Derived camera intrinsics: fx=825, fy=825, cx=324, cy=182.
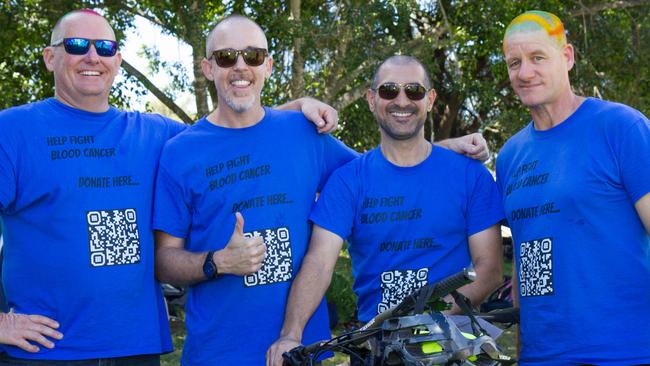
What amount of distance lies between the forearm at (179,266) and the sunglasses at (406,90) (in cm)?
120

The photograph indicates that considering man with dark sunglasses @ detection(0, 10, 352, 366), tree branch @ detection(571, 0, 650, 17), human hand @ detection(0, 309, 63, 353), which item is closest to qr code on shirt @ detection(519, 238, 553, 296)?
man with dark sunglasses @ detection(0, 10, 352, 366)

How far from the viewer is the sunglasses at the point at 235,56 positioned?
13.3 ft

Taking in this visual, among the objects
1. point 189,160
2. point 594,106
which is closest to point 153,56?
point 189,160

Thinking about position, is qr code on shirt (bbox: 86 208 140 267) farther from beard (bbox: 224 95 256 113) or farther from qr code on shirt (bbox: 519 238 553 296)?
qr code on shirt (bbox: 519 238 553 296)

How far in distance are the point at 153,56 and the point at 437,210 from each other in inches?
482

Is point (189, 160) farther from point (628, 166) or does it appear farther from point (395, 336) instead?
point (628, 166)

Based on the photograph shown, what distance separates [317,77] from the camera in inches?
565

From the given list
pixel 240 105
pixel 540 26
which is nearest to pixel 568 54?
pixel 540 26

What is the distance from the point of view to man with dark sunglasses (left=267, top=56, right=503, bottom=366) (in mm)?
3867

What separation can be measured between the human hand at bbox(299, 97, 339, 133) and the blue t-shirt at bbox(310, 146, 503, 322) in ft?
0.90

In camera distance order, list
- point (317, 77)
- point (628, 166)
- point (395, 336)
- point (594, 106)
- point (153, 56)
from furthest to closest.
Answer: point (153, 56), point (317, 77), point (594, 106), point (628, 166), point (395, 336)

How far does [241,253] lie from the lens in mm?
3566

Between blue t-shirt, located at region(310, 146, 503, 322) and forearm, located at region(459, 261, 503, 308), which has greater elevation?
blue t-shirt, located at region(310, 146, 503, 322)

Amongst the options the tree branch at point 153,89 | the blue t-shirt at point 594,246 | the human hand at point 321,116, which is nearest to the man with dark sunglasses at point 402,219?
the human hand at point 321,116
